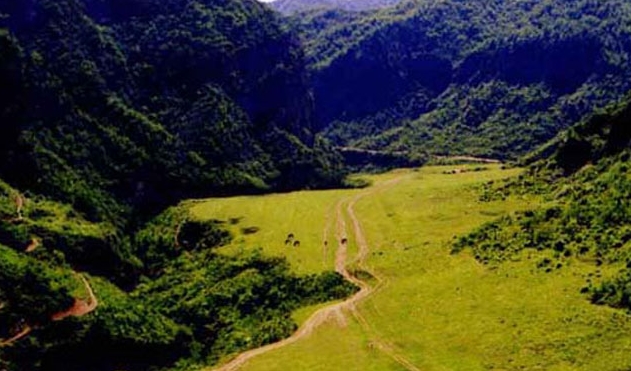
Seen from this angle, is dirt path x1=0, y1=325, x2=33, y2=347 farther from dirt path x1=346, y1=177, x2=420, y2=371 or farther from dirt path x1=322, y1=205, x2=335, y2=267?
dirt path x1=322, y1=205, x2=335, y2=267

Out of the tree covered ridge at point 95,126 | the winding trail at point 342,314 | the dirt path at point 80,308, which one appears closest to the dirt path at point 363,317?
the winding trail at point 342,314

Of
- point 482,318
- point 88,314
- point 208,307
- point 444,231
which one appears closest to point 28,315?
point 88,314

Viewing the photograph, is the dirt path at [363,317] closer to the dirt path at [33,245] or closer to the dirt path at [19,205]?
the dirt path at [33,245]

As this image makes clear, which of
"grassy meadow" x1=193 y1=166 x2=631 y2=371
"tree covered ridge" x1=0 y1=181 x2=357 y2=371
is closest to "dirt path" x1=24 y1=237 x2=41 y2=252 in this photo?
"tree covered ridge" x1=0 y1=181 x2=357 y2=371

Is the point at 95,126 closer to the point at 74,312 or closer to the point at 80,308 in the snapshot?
the point at 80,308

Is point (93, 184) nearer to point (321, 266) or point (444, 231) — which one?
point (321, 266)

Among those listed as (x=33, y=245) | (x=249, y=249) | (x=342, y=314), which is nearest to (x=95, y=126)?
(x=249, y=249)
